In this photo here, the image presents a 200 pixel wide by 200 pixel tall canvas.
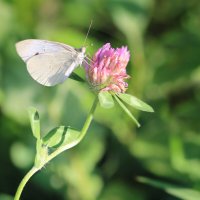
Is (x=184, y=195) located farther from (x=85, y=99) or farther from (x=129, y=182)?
(x=85, y=99)

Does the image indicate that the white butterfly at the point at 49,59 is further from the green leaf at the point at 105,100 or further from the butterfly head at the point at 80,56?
the green leaf at the point at 105,100

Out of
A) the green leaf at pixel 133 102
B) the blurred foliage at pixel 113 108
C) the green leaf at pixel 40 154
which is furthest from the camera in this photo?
the blurred foliage at pixel 113 108

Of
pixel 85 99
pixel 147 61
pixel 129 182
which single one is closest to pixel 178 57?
pixel 147 61

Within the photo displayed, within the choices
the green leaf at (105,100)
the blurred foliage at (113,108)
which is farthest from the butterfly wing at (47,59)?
the blurred foliage at (113,108)

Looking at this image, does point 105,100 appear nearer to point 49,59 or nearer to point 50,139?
point 50,139

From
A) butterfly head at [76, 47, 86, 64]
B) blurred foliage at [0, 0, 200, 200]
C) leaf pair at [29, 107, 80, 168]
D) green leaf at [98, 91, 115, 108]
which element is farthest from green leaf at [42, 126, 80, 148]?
blurred foliage at [0, 0, 200, 200]
